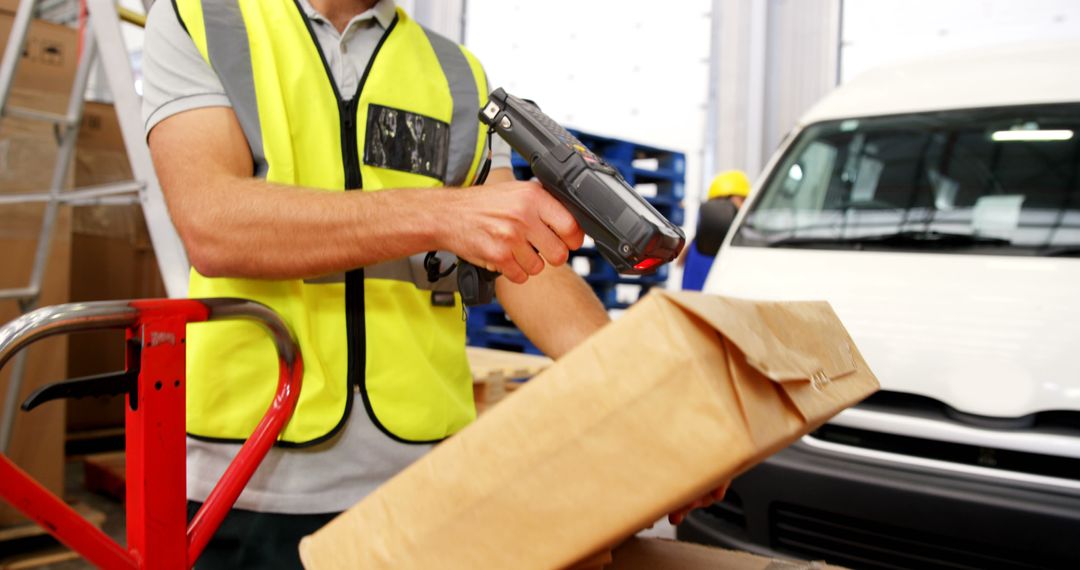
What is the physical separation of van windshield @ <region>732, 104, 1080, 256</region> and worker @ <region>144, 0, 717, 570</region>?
182cm

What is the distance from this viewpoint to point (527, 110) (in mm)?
1125

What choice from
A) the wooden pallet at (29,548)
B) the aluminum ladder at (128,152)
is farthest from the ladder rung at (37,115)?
the wooden pallet at (29,548)

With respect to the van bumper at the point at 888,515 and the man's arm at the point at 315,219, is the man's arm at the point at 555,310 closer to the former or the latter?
the man's arm at the point at 315,219

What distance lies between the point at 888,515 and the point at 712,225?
1.37 metres

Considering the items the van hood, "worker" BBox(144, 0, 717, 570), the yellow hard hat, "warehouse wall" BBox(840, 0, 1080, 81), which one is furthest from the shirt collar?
"warehouse wall" BBox(840, 0, 1080, 81)

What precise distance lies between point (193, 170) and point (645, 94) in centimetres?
611

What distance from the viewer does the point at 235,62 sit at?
4.09ft

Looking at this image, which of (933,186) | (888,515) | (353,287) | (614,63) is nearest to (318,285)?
(353,287)

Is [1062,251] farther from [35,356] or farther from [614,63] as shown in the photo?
[614,63]

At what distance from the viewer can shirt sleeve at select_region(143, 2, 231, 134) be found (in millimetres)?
1228

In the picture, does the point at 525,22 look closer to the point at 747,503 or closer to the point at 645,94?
the point at 645,94

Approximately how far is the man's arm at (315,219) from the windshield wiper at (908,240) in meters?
1.96

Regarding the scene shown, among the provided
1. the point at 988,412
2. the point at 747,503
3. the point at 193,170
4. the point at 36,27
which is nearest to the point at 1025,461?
the point at 988,412

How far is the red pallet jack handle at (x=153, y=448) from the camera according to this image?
1088 mm
